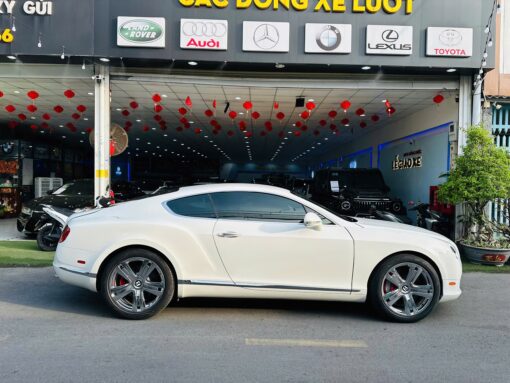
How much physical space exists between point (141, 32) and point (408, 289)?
24.0 ft

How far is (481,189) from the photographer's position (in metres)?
7.42

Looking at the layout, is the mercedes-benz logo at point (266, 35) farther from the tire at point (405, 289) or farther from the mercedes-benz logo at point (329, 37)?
the tire at point (405, 289)

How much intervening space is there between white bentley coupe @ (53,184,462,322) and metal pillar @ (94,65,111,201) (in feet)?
16.7

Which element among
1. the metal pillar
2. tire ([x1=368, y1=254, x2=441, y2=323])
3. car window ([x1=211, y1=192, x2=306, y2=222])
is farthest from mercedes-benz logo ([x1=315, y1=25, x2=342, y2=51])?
tire ([x1=368, y1=254, x2=441, y2=323])

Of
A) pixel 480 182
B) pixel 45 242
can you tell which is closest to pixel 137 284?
pixel 45 242

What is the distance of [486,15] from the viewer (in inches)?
338

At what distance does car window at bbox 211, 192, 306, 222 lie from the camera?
174 inches

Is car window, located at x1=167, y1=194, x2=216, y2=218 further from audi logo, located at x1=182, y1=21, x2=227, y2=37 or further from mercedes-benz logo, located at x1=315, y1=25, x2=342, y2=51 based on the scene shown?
mercedes-benz logo, located at x1=315, y1=25, x2=342, y2=51

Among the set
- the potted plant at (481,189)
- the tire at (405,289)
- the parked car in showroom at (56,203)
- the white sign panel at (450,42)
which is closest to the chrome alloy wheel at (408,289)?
the tire at (405,289)

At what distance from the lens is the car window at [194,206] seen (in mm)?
4449

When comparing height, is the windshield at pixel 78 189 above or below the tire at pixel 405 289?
above

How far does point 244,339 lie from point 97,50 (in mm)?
7228

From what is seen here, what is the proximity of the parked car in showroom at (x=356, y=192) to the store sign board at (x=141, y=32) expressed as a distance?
22.6 feet

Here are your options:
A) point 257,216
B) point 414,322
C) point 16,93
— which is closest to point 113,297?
point 257,216
